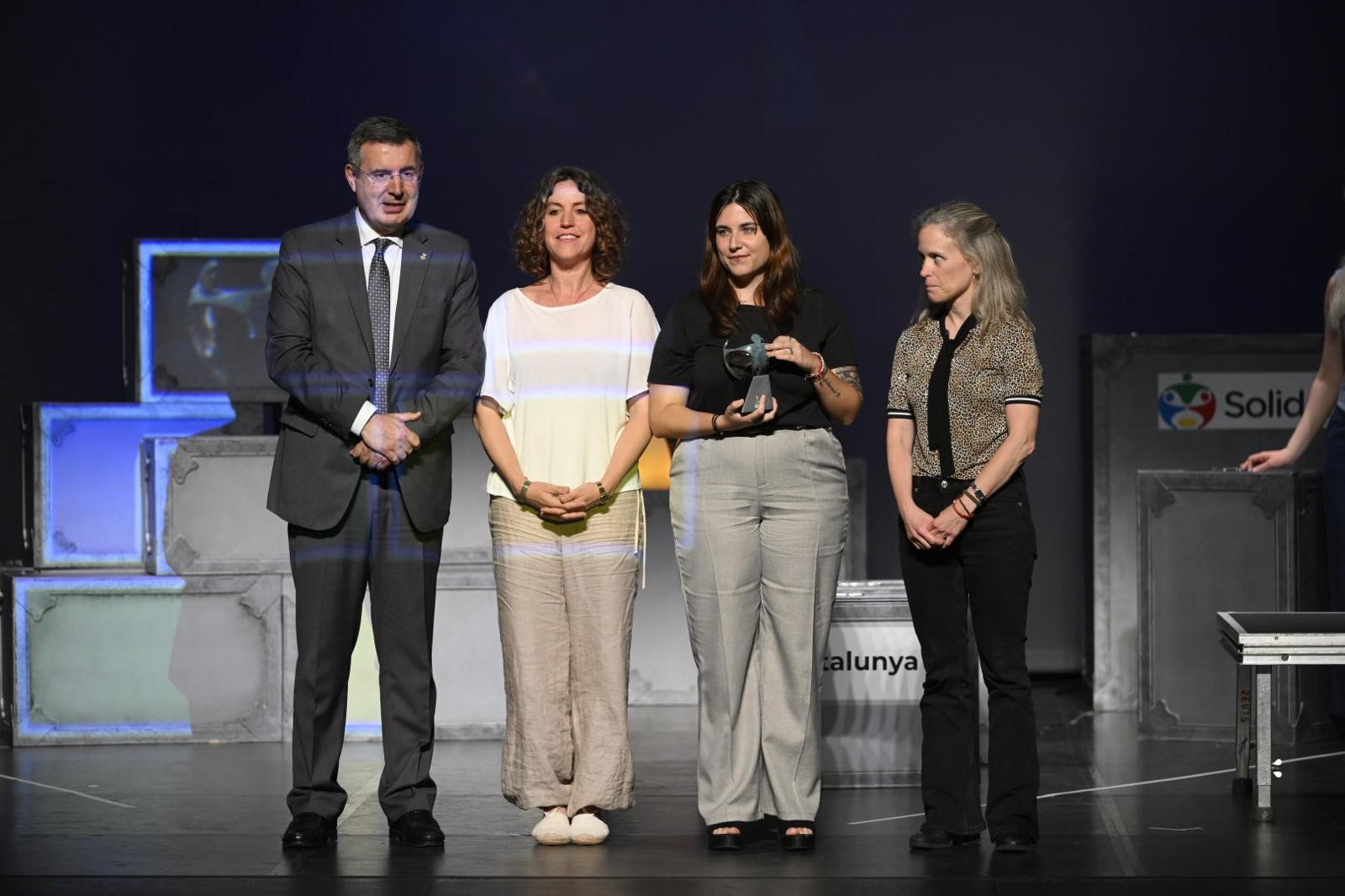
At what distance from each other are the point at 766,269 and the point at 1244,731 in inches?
81.3

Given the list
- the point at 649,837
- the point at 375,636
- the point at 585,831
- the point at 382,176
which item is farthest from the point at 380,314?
the point at 649,837

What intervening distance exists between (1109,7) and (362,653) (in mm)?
4185

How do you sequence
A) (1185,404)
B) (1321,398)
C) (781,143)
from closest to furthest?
1. (1321,398)
2. (1185,404)
3. (781,143)

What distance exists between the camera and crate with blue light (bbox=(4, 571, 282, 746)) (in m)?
6.08

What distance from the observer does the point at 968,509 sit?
13.5 feet

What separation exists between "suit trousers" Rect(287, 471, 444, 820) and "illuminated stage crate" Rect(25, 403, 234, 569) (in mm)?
2177

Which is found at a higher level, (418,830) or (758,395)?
(758,395)

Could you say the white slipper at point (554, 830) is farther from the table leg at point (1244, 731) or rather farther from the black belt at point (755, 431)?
the table leg at point (1244, 731)

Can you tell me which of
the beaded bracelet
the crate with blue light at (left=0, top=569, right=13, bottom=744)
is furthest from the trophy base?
the crate with blue light at (left=0, top=569, right=13, bottom=744)

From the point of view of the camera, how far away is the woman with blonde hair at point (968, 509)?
416cm

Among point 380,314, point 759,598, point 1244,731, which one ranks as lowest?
point 1244,731

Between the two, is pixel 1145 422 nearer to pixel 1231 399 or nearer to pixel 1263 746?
pixel 1231 399

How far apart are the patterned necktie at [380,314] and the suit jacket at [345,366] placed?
0.05 feet

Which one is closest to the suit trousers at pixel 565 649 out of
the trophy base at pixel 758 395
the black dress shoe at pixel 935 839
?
the trophy base at pixel 758 395
